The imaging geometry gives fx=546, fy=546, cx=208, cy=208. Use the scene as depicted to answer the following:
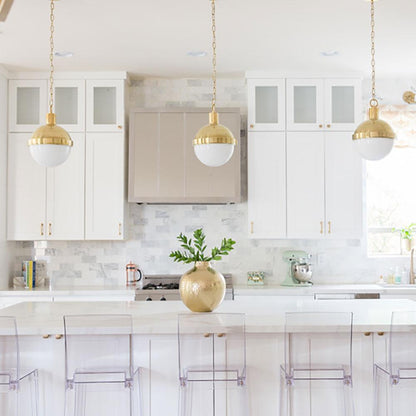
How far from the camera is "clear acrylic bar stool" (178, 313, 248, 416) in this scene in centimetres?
254

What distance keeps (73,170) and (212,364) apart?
273 centimetres

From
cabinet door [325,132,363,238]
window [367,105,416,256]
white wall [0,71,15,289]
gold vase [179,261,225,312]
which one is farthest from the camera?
window [367,105,416,256]

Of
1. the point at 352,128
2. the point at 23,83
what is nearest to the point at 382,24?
the point at 352,128

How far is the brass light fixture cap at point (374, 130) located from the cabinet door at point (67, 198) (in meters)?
2.70

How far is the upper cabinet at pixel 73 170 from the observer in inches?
190

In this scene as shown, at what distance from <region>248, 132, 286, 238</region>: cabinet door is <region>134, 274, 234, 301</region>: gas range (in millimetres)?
587

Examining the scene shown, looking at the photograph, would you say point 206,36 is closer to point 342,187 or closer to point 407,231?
point 342,187

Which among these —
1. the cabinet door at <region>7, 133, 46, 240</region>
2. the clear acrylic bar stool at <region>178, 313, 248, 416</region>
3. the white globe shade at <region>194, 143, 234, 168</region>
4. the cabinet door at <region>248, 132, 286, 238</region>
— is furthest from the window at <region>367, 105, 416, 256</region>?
the cabinet door at <region>7, 133, 46, 240</region>

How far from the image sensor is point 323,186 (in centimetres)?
488

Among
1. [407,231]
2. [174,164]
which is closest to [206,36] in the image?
[174,164]

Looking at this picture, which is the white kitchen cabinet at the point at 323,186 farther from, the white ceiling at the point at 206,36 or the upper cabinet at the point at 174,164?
the white ceiling at the point at 206,36

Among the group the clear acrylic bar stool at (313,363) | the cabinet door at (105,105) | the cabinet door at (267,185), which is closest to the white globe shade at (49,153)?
the clear acrylic bar stool at (313,363)

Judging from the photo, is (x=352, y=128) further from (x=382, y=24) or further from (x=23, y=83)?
(x=23, y=83)

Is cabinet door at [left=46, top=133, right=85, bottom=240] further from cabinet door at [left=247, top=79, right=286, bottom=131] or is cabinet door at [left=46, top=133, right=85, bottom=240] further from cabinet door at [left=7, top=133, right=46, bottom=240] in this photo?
cabinet door at [left=247, top=79, right=286, bottom=131]
